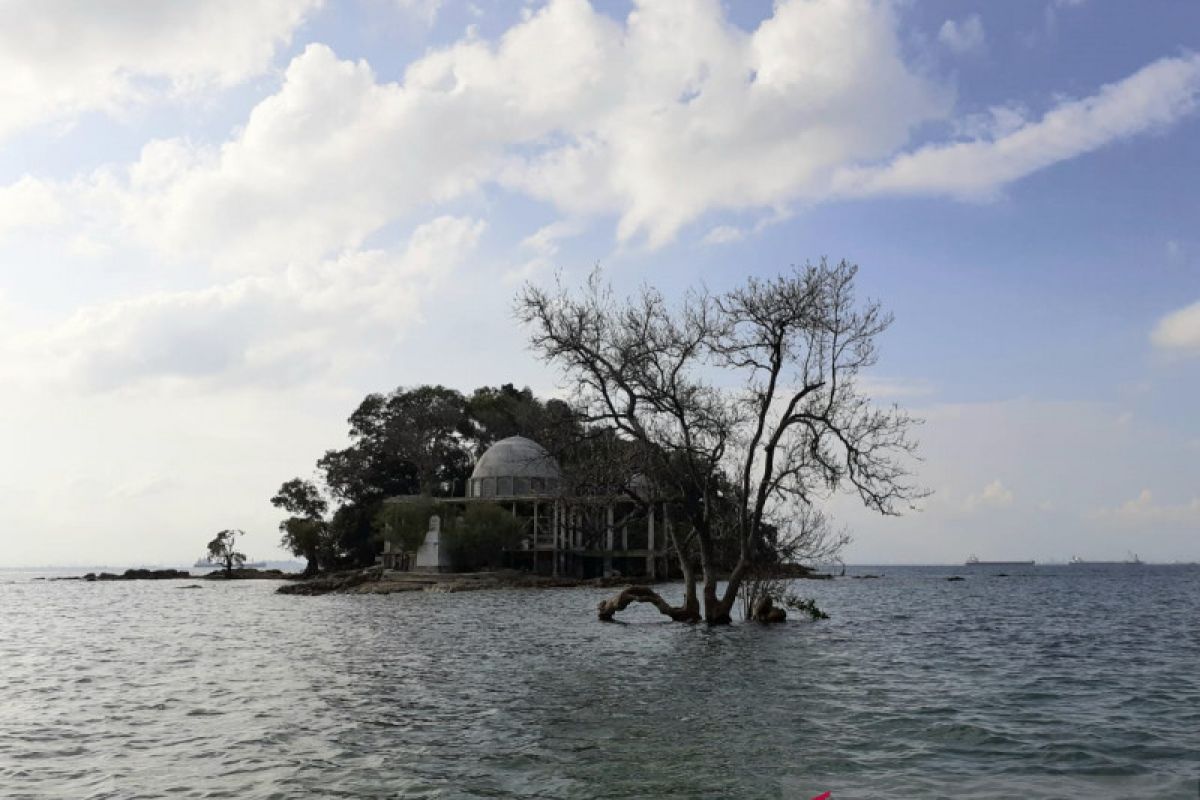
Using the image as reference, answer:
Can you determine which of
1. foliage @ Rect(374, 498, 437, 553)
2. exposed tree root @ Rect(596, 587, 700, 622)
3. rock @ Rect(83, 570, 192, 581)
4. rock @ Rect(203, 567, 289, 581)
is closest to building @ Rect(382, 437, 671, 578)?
foliage @ Rect(374, 498, 437, 553)

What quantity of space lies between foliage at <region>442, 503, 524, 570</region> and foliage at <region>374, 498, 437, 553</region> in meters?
1.82

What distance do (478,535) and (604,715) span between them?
60.0 metres

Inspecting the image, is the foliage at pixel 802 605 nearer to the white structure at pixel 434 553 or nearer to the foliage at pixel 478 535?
the foliage at pixel 478 535

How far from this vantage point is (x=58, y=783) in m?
9.96

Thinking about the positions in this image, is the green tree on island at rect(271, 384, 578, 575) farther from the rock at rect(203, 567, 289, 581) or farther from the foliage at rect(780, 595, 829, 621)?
the foliage at rect(780, 595, 829, 621)

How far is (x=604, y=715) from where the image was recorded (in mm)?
13656

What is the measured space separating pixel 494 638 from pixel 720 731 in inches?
601

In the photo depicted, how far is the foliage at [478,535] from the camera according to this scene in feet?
238

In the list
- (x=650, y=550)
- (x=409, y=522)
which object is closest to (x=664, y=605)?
(x=409, y=522)

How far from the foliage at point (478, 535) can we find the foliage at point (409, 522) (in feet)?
5.97

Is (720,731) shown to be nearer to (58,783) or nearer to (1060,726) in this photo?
(1060,726)

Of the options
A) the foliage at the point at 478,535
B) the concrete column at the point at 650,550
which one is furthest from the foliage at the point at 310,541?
the concrete column at the point at 650,550

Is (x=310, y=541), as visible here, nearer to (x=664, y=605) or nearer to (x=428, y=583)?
(x=428, y=583)

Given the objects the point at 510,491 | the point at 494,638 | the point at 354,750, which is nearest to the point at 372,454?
the point at 510,491
